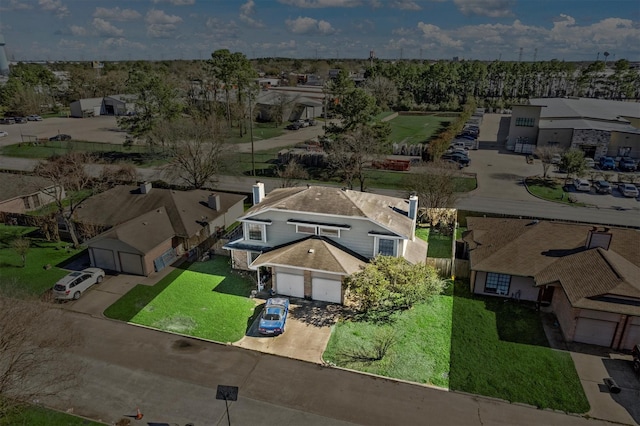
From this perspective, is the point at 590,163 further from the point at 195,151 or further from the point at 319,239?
the point at 195,151

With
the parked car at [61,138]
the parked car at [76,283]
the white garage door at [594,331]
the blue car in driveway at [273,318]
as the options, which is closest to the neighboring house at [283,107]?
the parked car at [61,138]

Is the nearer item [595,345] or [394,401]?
[394,401]

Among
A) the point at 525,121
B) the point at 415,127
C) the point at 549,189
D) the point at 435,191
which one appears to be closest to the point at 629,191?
the point at 549,189

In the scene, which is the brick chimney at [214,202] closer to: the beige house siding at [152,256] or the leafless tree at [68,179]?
the beige house siding at [152,256]

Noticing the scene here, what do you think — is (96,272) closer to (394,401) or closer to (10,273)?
(10,273)

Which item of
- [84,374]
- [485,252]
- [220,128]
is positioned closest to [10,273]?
[84,374]

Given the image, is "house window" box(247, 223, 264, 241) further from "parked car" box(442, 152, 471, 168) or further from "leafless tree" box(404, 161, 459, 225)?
"parked car" box(442, 152, 471, 168)
